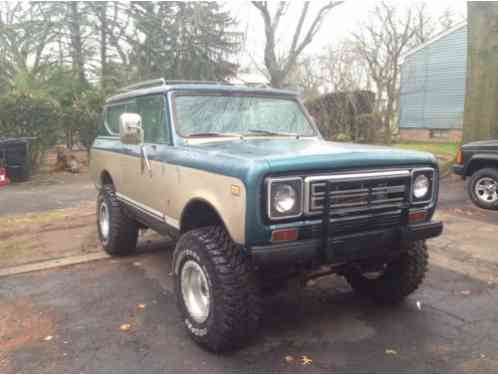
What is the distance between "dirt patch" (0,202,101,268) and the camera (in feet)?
17.2

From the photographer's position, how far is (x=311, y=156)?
2.78 metres

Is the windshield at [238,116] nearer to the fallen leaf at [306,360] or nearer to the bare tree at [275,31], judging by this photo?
the fallen leaf at [306,360]

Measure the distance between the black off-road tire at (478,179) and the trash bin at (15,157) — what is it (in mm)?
9925

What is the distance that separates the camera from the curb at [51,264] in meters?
4.68

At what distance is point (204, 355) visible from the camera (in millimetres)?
2988

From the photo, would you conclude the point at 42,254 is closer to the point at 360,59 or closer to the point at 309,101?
the point at 309,101

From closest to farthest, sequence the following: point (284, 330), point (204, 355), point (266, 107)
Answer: point (204, 355), point (284, 330), point (266, 107)

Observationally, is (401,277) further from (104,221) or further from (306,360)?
(104,221)

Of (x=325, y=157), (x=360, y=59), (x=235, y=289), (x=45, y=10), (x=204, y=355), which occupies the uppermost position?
(x=45, y=10)

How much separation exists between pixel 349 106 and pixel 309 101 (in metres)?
1.73

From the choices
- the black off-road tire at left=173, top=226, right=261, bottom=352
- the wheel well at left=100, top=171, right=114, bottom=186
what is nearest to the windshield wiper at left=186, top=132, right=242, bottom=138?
the black off-road tire at left=173, top=226, right=261, bottom=352

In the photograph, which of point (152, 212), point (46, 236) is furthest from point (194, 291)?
point (46, 236)

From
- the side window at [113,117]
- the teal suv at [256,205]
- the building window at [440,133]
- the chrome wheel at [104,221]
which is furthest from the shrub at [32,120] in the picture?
the building window at [440,133]

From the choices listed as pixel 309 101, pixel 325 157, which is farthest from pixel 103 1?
pixel 325 157
